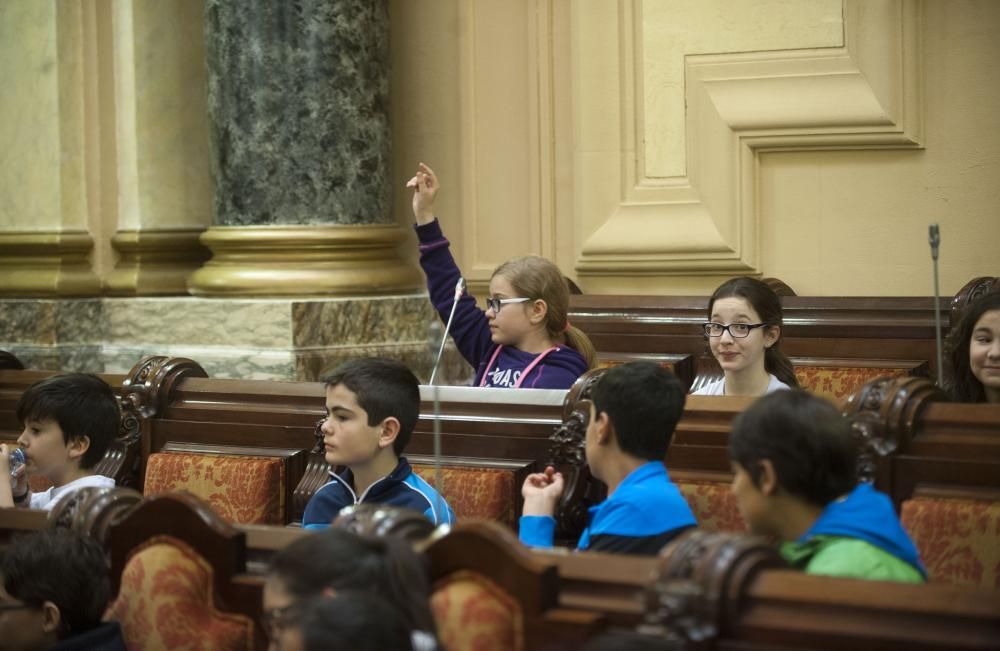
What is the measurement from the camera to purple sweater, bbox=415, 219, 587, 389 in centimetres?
439

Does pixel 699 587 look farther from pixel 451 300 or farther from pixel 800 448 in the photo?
pixel 451 300

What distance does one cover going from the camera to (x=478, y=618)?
84.2 inches

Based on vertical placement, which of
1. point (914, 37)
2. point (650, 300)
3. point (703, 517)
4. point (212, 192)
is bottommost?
point (703, 517)

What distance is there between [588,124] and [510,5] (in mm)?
668

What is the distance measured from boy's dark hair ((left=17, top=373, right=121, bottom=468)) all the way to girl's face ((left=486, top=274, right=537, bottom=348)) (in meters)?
1.15

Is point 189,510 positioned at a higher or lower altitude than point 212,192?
Result: lower

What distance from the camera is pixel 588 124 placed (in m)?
6.29

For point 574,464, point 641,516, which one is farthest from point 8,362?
point 641,516

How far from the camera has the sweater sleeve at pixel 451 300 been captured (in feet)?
15.7

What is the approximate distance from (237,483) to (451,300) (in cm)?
106

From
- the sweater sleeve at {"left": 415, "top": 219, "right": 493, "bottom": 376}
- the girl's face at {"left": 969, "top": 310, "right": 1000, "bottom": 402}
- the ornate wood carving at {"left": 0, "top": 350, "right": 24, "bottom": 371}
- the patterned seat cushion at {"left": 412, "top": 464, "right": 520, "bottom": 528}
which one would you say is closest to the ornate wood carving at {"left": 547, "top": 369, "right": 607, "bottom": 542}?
the patterned seat cushion at {"left": 412, "top": 464, "right": 520, "bottom": 528}

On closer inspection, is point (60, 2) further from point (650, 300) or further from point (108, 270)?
point (650, 300)

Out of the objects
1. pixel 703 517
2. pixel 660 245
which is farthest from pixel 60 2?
pixel 703 517

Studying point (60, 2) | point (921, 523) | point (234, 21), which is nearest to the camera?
point (921, 523)
